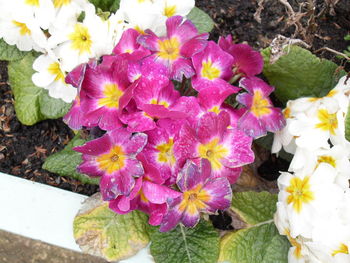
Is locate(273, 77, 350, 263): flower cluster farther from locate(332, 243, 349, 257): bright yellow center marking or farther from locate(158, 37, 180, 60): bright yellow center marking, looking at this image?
locate(158, 37, 180, 60): bright yellow center marking

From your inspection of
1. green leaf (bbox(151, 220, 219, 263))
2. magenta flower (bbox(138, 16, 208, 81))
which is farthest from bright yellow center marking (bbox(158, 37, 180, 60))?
green leaf (bbox(151, 220, 219, 263))

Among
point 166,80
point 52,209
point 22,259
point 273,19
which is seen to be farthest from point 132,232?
point 273,19

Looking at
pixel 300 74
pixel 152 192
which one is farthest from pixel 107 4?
pixel 152 192

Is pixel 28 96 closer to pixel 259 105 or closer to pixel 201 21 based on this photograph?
pixel 201 21

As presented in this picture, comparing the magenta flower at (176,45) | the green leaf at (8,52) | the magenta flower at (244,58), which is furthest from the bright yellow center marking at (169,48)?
the green leaf at (8,52)

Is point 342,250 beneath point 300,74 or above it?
beneath
